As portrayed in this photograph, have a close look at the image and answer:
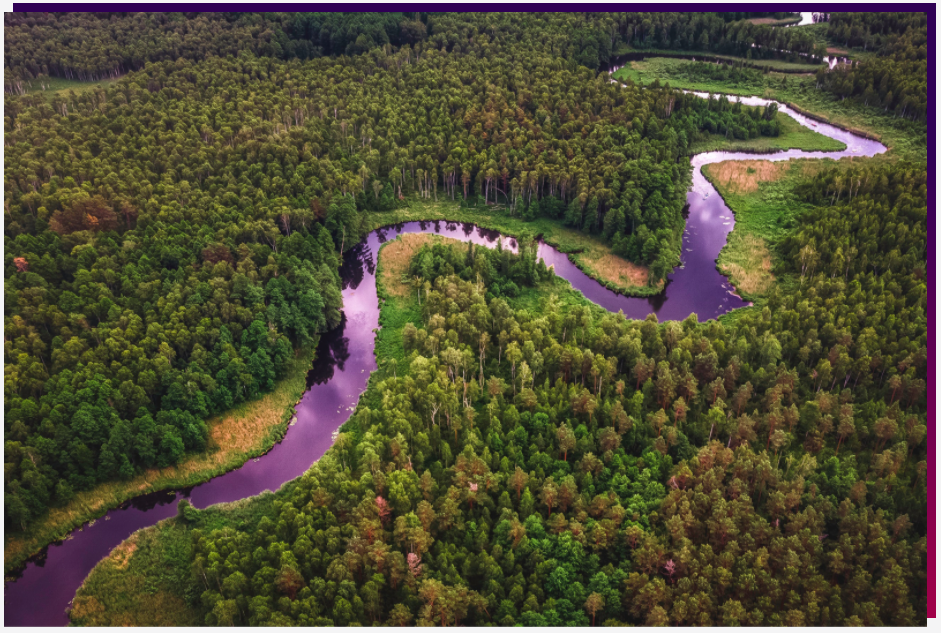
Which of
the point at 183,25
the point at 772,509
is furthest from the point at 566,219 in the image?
the point at 183,25

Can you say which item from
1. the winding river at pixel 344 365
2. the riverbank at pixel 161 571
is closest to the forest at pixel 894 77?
the winding river at pixel 344 365

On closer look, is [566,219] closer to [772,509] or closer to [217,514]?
[772,509]

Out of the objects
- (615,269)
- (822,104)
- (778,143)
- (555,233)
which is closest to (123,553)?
(615,269)

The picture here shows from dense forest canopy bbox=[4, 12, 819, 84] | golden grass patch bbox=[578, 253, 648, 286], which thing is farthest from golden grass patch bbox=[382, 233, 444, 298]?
dense forest canopy bbox=[4, 12, 819, 84]

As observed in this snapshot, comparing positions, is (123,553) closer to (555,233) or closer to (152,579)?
(152,579)

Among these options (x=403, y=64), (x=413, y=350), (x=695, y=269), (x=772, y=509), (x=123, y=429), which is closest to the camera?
(x=772, y=509)

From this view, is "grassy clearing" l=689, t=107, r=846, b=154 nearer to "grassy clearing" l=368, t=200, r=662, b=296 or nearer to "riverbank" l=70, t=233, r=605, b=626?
"grassy clearing" l=368, t=200, r=662, b=296

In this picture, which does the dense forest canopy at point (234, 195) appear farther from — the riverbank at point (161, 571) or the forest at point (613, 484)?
the forest at point (613, 484)
